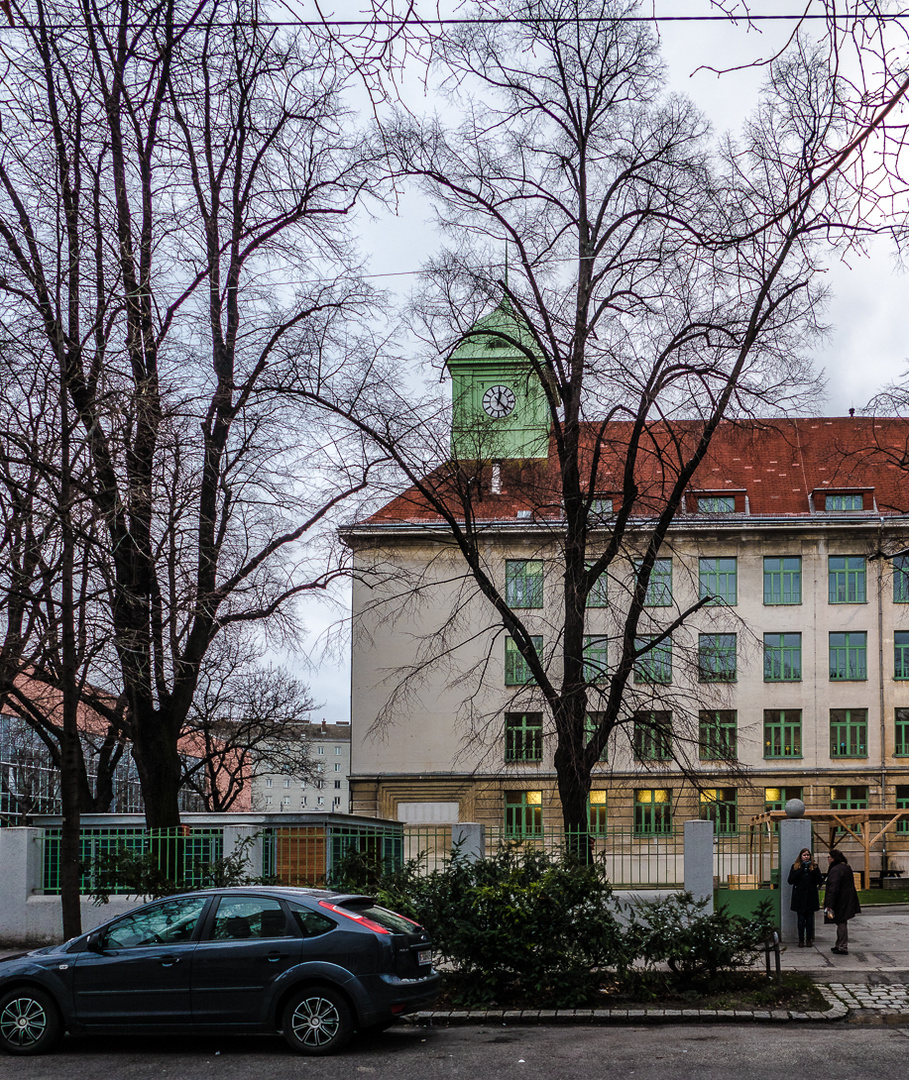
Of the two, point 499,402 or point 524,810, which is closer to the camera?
point 499,402

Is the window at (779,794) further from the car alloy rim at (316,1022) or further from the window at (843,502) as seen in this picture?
the car alloy rim at (316,1022)

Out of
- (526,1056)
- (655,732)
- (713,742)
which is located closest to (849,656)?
A: (713,742)

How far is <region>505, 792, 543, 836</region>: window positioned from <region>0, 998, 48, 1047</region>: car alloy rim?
1408 inches

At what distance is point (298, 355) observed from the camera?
70.9ft

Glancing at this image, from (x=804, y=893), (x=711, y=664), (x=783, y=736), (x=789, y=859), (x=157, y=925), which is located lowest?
(x=783, y=736)

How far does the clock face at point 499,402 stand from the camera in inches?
903

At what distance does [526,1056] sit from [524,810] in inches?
1438

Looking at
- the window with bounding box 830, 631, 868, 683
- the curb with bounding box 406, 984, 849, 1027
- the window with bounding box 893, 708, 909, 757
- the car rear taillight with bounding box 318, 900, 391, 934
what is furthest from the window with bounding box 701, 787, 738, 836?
the car rear taillight with bounding box 318, 900, 391, 934

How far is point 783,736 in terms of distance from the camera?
4756 cm

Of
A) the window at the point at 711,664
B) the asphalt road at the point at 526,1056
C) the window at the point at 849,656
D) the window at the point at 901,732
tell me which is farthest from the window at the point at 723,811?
the asphalt road at the point at 526,1056

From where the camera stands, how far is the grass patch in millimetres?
13258

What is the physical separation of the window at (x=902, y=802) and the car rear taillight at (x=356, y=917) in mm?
38560

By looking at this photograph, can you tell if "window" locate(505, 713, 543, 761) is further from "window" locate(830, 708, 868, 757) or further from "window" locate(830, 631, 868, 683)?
"window" locate(830, 631, 868, 683)

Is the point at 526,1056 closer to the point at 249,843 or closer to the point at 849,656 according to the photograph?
the point at 249,843
